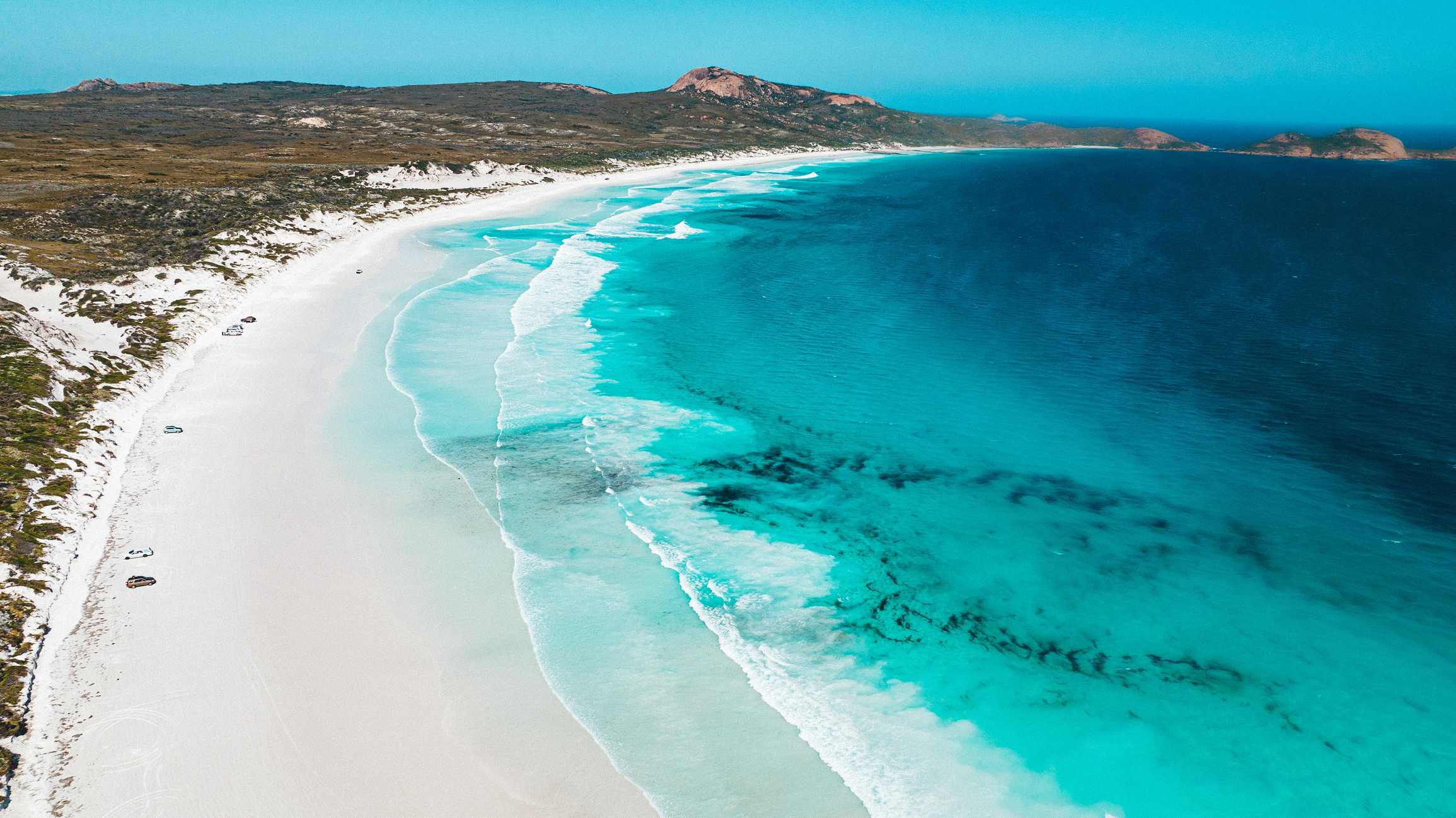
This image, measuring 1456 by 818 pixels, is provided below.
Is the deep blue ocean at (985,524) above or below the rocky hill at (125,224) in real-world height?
below

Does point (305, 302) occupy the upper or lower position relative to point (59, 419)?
upper

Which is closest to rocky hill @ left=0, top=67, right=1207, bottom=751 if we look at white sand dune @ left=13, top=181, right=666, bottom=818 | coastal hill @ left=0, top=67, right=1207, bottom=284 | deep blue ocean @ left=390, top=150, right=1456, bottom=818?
coastal hill @ left=0, top=67, right=1207, bottom=284

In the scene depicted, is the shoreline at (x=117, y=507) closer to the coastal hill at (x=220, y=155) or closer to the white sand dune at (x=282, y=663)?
the white sand dune at (x=282, y=663)

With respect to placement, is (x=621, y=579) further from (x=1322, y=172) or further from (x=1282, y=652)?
(x=1322, y=172)

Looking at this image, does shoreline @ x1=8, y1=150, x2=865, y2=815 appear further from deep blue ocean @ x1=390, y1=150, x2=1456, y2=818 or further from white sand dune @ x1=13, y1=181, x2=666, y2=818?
deep blue ocean @ x1=390, y1=150, x2=1456, y2=818

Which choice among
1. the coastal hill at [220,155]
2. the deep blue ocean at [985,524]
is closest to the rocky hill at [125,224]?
the coastal hill at [220,155]

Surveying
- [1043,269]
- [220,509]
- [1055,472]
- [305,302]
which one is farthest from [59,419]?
[1043,269]
